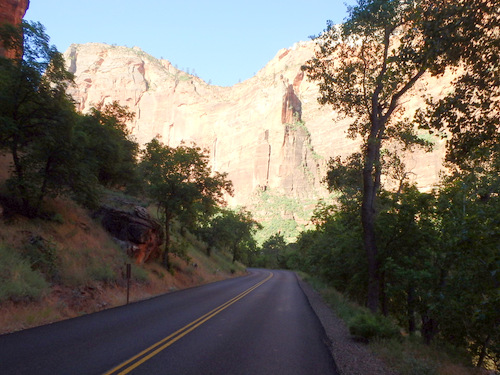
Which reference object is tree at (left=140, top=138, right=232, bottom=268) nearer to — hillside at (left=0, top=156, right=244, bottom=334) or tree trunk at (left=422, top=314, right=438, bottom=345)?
hillside at (left=0, top=156, right=244, bottom=334)

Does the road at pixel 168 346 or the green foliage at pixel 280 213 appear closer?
the road at pixel 168 346

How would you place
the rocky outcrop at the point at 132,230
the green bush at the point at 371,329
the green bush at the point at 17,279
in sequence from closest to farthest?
the green bush at the point at 371,329, the green bush at the point at 17,279, the rocky outcrop at the point at 132,230

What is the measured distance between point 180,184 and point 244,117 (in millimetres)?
125141

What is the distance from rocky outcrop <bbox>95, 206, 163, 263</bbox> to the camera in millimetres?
18891

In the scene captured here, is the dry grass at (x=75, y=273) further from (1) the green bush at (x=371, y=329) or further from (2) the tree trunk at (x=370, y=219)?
(2) the tree trunk at (x=370, y=219)

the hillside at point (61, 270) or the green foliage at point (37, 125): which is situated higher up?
the green foliage at point (37, 125)

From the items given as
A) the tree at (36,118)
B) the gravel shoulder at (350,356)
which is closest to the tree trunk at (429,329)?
the gravel shoulder at (350,356)

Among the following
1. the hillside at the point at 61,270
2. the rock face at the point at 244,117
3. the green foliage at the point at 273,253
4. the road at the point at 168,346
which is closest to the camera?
the road at the point at 168,346

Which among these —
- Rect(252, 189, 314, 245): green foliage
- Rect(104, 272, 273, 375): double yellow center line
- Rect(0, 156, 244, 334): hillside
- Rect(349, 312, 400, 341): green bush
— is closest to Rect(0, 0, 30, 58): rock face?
Rect(0, 156, 244, 334): hillside

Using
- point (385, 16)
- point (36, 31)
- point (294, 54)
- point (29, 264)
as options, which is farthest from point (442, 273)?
point (294, 54)

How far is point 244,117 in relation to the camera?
143m

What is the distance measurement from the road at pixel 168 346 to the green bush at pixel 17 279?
59.3 inches

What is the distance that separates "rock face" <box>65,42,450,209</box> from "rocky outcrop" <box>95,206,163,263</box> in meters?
81.2

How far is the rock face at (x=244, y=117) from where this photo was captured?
410ft
